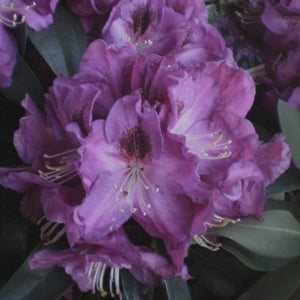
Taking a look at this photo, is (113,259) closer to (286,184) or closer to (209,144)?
(209,144)

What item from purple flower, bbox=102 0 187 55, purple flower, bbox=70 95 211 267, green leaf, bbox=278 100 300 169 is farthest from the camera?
green leaf, bbox=278 100 300 169

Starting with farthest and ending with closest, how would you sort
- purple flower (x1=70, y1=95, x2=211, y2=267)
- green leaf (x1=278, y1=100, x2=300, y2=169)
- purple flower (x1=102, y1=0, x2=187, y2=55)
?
green leaf (x1=278, y1=100, x2=300, y2=169)
purple flower (x1=102, y1=0, x2=187, y2=55)
purple flower (x1=70, y1=95, x2=211, y2=267)

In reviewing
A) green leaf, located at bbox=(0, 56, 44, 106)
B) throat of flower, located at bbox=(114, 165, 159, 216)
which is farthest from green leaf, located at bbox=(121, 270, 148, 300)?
green leaf, located at bbox=(0, 56, 44, 106)

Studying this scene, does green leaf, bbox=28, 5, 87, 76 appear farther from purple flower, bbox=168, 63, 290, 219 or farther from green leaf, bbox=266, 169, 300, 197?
green leaf, bbox=266, 169, 300, 197

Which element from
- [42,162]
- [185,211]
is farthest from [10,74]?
[185,211]

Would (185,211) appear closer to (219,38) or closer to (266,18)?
(219,38)

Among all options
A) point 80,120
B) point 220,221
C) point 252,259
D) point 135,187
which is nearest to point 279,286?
point 252,259
